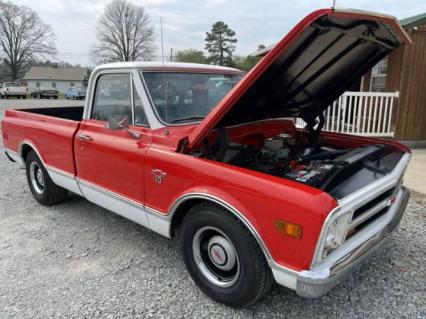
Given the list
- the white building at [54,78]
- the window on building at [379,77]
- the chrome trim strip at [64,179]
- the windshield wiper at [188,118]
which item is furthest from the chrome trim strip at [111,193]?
the white building at [54,78]

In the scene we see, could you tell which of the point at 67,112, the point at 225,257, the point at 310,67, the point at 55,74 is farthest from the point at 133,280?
the point at 55,74

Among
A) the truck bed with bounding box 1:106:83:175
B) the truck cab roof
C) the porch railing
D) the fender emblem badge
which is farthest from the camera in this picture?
the porch railing

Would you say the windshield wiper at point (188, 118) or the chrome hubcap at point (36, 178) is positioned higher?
the windshield wiper at point (188, 118)

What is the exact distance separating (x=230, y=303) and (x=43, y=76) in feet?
234

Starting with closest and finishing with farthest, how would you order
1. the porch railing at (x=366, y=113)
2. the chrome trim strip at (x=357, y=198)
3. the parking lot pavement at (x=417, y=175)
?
the chrome trim strip at (x=357, y=198), the parking lot pavement at (x=417, y=175), the porch railing at (x=366, y=113)

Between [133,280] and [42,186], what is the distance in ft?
8.48

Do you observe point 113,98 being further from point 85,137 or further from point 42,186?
point 42,186

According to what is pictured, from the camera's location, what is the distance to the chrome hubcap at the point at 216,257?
258 centimetres

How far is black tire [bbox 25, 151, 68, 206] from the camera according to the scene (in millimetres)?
4562

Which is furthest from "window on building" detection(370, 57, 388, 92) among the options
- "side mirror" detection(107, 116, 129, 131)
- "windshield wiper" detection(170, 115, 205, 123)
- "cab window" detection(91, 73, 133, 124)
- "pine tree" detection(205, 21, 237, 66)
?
"pine tree" detection(205, 21, 237, 66)

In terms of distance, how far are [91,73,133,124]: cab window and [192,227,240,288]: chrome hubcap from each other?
134 centimetres

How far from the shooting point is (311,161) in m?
3.18

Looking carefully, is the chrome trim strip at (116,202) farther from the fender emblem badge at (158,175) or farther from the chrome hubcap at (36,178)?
the chrome hubcap at (36,178)

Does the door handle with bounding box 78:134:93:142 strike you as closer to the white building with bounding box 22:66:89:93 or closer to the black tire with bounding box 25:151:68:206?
the black tire with bounding box 25:151:68:206
